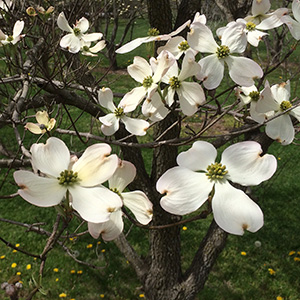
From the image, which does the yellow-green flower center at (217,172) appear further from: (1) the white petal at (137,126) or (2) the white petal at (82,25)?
(2) the white petal at (82,25)

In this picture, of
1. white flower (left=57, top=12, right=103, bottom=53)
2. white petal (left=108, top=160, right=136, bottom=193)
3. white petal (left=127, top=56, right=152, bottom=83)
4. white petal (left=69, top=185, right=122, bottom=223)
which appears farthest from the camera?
white flower (left=57, top=12, right=103, bottom=53)

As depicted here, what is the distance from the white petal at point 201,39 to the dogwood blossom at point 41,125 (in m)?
0.29

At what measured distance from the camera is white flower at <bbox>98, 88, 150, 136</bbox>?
2.42 ft

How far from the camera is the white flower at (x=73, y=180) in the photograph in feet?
1.55

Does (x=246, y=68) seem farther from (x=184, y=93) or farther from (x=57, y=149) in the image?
(x=57, y=149)

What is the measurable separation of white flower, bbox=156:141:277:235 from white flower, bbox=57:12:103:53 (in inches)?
25.3

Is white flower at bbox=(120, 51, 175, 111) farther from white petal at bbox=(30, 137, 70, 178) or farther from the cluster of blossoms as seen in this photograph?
white petal at bbox=(30, 137, 70, 178)

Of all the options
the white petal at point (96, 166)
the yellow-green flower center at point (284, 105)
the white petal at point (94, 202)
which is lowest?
the yellow-green flower center at point (284, 105)

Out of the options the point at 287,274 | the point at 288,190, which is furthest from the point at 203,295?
the point at 288,190

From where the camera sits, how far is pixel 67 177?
1.67 feet

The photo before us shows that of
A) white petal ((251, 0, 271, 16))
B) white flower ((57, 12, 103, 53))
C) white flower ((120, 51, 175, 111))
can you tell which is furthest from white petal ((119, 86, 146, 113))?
white flower ((57, 12, 103, 53))

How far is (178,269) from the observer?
1807 mm

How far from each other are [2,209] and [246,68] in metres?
2.56

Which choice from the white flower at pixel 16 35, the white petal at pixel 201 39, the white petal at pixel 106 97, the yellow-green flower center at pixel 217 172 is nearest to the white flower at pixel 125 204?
the yellow-green flower center at pixel 217 172
